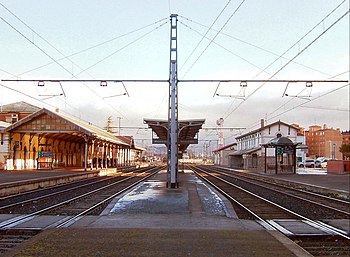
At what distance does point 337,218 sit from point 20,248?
30.0ft

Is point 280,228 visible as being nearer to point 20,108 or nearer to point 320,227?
point 320,227

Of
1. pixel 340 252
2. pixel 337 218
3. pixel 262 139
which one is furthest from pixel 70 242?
pixel 262 139

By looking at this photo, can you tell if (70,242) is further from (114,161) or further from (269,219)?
(114,161)

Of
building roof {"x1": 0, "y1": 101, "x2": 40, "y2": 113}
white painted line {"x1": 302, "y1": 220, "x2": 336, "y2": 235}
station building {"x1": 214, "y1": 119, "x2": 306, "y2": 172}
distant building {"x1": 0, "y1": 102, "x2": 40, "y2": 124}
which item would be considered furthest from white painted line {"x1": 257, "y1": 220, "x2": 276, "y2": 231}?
building roof {"x1": 0, "y1": 101, "x2": 40, "y2": 113}

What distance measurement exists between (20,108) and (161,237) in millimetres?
62318

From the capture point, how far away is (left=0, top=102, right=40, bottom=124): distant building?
6015cm

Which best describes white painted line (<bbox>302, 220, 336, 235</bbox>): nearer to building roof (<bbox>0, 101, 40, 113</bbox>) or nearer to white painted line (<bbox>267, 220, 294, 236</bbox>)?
white painted line (<bbox>267, 220, 294, 236</bbox>)

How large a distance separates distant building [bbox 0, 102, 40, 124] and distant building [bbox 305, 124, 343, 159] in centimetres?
4674

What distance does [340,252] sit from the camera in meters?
7.95

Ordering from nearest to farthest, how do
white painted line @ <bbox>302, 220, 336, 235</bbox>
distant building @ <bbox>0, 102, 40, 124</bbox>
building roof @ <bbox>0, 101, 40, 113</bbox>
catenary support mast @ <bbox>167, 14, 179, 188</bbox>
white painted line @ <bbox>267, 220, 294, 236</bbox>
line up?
white painted line @ <bbox>267, 220, 294, 236</bbox>, white painted line @ <bbox>302, 220, 336, 235</bbox>, catenary support mast @ <bbox>167, 14, 179, 188</bbox>, distant building @ <bbox>0, 102, 40, 124</bbox>, building roof @ <bbox>0, 101, 40, 113</bbox>

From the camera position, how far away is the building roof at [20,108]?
213 ft

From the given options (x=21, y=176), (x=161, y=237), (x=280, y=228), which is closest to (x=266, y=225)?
(x=280, y=228)

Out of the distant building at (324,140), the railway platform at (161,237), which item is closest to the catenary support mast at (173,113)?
the railway platform at (161,237)

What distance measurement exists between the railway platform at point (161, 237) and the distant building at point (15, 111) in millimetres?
51668
